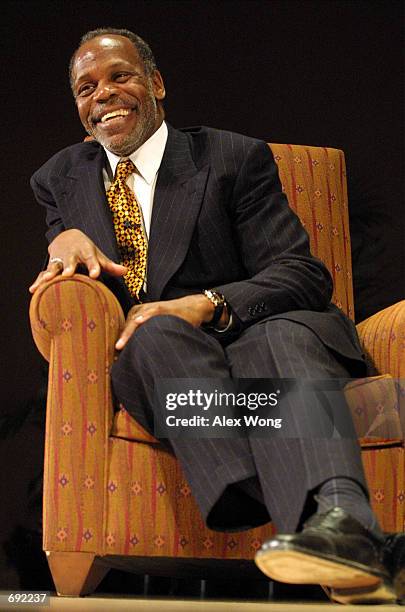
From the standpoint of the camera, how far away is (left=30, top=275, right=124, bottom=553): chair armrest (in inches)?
73.1

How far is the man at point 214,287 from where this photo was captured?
1.49m

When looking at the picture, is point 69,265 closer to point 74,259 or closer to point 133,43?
point 74,259

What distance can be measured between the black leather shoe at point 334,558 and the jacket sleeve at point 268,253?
62 cm

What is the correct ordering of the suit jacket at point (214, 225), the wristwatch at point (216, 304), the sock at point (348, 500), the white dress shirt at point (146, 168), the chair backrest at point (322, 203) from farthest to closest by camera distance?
the chair backrest at point (322, 203) → the white dress shirt at point (146, 168) → the suit jacket at point (214, 225) → the wristwatch at point (216, 304) → the sock at point (348, 500)

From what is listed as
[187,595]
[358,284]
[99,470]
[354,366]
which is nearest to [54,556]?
[99,470]

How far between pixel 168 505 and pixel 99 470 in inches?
5.7

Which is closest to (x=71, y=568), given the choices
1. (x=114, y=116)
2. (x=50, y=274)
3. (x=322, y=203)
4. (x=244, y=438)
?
(x=244, y=438)

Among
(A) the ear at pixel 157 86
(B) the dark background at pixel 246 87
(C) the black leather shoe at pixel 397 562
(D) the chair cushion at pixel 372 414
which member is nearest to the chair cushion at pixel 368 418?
(D) the chair cushion at pixel 372 414

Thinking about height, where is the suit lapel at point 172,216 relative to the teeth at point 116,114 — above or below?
below

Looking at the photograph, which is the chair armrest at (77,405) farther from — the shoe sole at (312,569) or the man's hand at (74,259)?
the shoe sole at (312,569)

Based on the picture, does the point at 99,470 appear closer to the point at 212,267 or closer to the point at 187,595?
the point at 212,267

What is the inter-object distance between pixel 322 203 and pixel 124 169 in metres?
0.70

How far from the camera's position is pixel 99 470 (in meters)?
1.88

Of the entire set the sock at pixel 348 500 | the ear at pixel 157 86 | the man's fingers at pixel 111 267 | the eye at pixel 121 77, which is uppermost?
the ear at pixel 157 86
